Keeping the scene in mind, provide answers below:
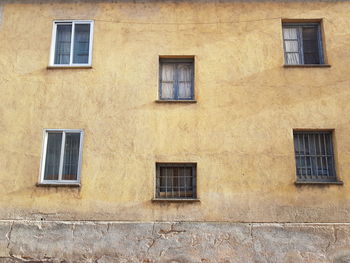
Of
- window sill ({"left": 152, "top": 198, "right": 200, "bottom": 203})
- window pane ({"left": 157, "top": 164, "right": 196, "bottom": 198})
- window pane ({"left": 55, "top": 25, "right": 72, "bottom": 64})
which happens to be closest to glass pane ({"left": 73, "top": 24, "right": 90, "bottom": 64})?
window pane ({"left": 55, "top": 25, "right": 72, "bottom": 64})

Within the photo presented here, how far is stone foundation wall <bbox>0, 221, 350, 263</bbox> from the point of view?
1027cm

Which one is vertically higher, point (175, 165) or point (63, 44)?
point (63, 44)

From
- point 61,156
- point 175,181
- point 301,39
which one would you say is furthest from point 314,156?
point 61,156

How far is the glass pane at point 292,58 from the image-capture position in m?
11.8

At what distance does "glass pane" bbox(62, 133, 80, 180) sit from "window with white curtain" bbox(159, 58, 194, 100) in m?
2.77

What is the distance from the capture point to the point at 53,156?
37.0ft

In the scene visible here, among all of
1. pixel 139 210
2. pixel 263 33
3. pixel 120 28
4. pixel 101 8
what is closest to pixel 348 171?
pixel 263 33

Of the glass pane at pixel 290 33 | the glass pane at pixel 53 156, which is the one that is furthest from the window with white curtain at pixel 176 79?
the glass pane at pixel 53 156

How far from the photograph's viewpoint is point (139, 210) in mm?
10703

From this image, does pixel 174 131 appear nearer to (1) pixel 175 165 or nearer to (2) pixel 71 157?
(1) pixel 175 165

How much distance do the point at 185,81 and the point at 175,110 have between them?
1.06 m

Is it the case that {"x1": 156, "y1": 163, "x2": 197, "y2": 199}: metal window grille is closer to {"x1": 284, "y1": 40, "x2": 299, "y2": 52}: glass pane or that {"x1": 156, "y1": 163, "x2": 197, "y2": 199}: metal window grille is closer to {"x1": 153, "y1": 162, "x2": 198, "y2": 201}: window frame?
{"x1": 153, "y1": 162, "x2": 198, "y2": 201}: window frame

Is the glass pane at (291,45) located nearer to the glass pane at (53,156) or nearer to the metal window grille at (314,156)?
the metal window grille at (314,156)

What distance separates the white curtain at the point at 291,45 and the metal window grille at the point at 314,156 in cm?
225
